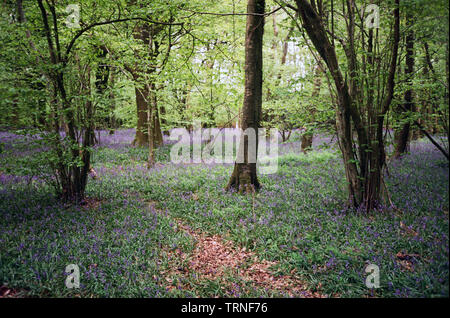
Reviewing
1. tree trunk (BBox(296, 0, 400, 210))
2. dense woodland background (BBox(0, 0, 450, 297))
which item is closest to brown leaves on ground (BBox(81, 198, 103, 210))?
dense woodland background (BBox(0, 0, 450, 297))

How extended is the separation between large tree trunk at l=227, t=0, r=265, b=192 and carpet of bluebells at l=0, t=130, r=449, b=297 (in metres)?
0.56

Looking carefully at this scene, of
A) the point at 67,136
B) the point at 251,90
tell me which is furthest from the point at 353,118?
the point at 67,136

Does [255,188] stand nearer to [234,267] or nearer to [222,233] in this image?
[222,233]

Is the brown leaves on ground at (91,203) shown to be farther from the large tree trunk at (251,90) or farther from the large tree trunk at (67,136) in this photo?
the large tree trunk at (251,90)

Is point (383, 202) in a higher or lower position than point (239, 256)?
higher

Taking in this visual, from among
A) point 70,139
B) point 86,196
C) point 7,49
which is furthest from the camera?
point 86,196

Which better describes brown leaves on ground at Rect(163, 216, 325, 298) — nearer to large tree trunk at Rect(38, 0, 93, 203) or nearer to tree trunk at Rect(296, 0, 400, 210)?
tree trunk at Rect(296, 0, 400, 210)

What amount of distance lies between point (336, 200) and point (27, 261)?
242 inches

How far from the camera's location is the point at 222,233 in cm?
518

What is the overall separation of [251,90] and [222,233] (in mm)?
4312

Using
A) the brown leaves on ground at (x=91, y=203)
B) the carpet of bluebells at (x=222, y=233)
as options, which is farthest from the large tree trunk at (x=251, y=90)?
the brown leaves on ground at (x=91, y=203)

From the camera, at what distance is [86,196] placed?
704cm

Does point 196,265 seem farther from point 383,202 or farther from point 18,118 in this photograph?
point 18,118
